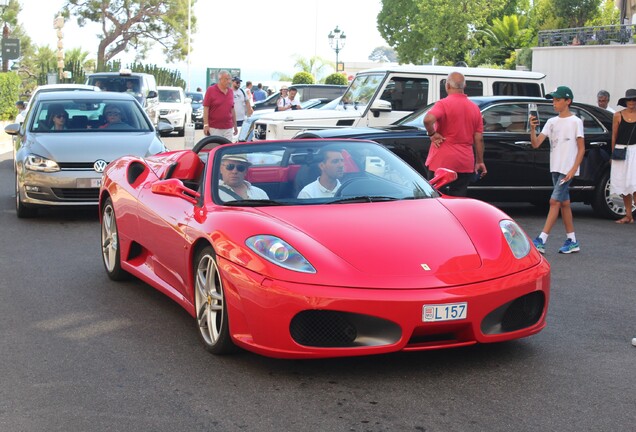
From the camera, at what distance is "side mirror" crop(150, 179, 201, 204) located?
6745 millimetres

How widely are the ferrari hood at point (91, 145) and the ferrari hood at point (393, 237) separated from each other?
6489mm

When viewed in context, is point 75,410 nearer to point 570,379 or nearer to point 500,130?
point 570,379

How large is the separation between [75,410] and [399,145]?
8202 millimetres

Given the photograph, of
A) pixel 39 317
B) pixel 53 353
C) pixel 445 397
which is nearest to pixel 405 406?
pixel 445 397

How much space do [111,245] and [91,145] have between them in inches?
166

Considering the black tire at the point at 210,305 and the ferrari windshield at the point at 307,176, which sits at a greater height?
the ferrari windshield at the point at 307,176

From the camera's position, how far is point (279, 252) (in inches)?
223

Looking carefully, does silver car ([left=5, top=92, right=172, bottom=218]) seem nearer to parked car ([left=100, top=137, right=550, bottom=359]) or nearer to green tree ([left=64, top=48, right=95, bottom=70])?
parked car ([left=100, top=137, right=550, bottom=359])

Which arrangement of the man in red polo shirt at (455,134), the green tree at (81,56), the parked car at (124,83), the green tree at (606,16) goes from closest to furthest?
the man in red polo shirt at (455,134), the parked car at (124,83), the green tree at (606,16), the green tree at (81,56)

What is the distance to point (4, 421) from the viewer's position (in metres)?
4.85

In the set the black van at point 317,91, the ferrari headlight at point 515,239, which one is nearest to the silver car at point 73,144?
the ferrari headlight at point 515,239

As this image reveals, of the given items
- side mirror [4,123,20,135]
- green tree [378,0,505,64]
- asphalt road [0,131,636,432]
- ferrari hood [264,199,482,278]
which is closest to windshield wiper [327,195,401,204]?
ferrari hood [264,199,482,278]

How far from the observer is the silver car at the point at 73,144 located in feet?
40.0

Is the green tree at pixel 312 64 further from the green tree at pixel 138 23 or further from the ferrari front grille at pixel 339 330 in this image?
the ferrari front grille at pixel 339 330
